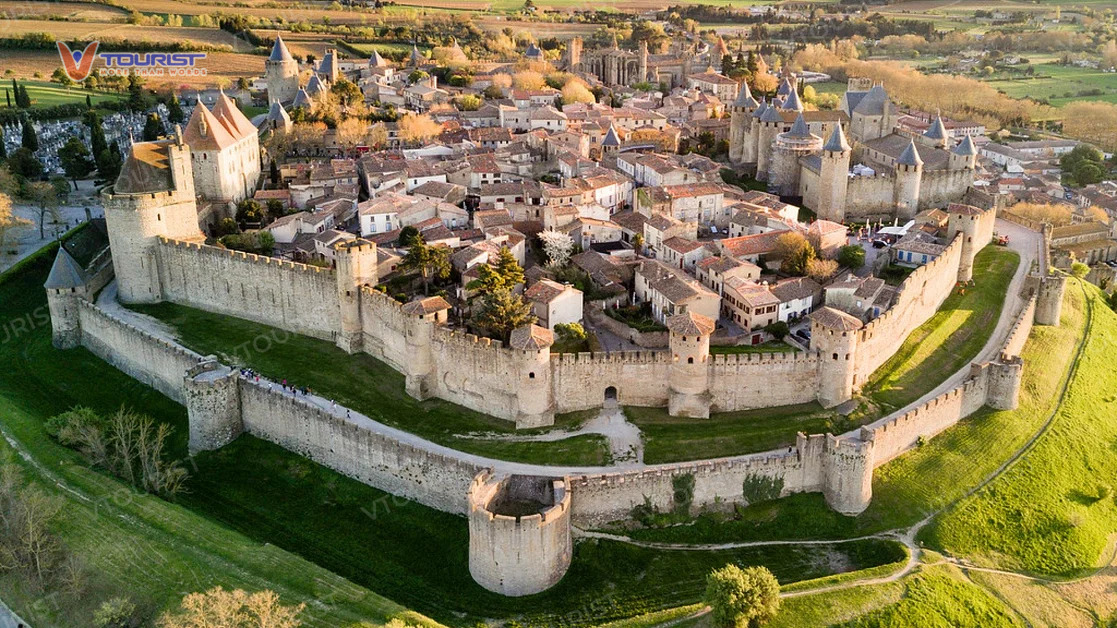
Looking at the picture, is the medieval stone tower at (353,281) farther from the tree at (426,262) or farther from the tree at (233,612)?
the tree at (233,612)

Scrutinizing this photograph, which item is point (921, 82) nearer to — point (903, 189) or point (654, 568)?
point (903, 189)

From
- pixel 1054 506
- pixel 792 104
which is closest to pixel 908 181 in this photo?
pixel 792 104

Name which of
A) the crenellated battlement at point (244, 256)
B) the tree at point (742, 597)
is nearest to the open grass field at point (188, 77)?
the crenellated battlement at point (244, 256)

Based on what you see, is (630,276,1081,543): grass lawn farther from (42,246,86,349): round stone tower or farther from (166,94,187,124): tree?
(166,94,187,124): tree

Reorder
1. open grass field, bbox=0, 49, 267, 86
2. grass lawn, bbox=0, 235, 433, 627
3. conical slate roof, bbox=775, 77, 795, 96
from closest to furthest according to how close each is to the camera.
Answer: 1. grass lawn, bbox=0, 235, 433, 627
2. conical slate roof, bbox=775, 77, 795, 96
3. open grass field, bbox=0, 49, 267, 86

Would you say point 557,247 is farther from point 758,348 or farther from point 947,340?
point 947,340

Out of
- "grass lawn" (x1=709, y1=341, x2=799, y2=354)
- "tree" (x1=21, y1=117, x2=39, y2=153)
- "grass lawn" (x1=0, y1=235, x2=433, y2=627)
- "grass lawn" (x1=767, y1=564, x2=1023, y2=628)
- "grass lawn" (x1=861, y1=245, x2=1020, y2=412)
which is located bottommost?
"grass lawn" (x1=767, y1=564, x2=1023, y2=628)

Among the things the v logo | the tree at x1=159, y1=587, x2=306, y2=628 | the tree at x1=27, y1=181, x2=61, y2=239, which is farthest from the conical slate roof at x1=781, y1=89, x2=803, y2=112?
the v logo
